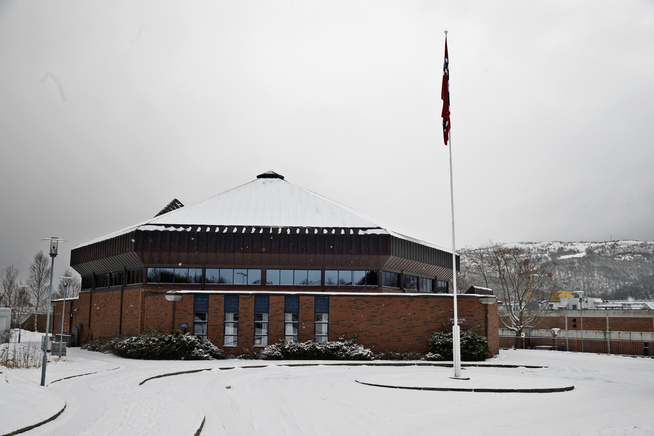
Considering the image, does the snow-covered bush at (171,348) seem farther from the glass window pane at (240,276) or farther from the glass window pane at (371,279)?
the glass window pane at (371,279)

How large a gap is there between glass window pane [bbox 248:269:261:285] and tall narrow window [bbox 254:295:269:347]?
6.99m

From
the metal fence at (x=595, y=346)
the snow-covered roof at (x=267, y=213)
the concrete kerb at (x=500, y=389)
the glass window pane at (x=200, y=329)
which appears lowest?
the metal fence at (x=595, y=346)

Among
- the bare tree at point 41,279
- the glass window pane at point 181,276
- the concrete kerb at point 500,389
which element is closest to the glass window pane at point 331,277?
the glass window pane at point 181,276

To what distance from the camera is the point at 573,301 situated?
101000 millimetres

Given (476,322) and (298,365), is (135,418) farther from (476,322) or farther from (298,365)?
(476,322)

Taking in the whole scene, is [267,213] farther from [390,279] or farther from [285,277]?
[390,279]

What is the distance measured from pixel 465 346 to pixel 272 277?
15.5 m

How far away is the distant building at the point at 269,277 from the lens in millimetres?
36375

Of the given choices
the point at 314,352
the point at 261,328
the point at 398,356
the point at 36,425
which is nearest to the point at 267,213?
the point at 261,328

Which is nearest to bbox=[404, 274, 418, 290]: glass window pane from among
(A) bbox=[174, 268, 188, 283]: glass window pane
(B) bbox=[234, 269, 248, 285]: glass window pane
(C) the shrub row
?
(B) bbox=[234, 269, 248, 285]: glass window pane

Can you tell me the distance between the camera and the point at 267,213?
46.7 metres

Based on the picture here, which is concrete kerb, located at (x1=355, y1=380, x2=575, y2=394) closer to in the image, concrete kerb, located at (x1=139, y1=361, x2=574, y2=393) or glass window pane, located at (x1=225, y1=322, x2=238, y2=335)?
concrete kerb, located at (x1=139, y1=361, x2=574, y2=393)

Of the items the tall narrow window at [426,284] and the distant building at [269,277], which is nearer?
the distant building at [269,277]

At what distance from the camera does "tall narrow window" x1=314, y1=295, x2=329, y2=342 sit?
36594 mm
